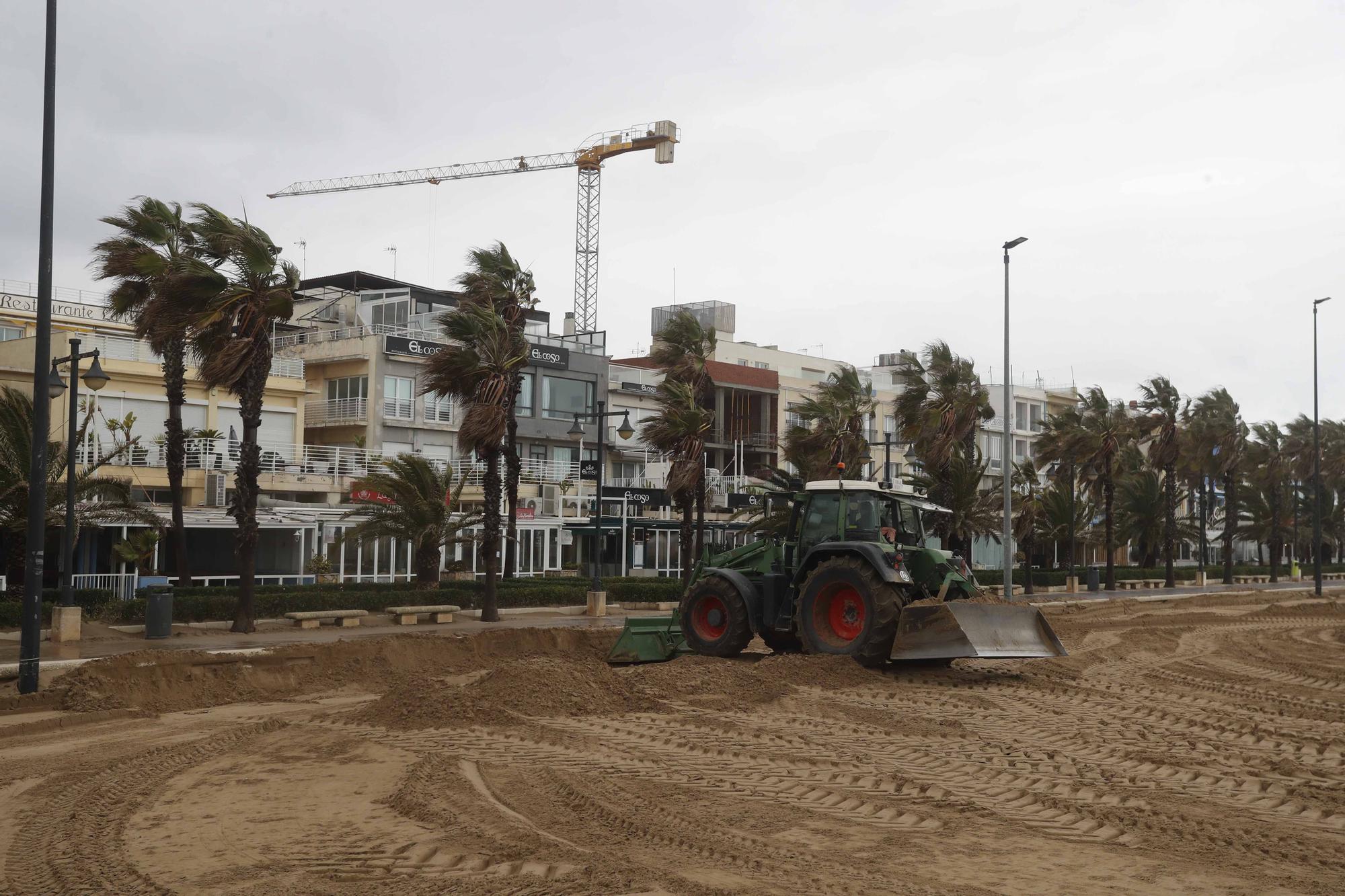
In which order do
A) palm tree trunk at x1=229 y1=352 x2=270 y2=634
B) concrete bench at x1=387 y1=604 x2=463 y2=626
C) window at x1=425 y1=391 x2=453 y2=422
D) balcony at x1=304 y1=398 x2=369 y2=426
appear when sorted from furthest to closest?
window at x1=425 y1=391 x2=453 y2=422, balcony at x1=304 y1=398 x2=369 y2=426, concrete bench at x1=387 y1=604 x2=463 y2=626, palm tree trunk at x1=229 y1=352 x2=270 y2=634

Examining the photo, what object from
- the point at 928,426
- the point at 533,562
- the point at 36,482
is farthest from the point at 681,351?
the point at 36,482

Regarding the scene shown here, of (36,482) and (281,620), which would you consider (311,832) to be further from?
(281,620)

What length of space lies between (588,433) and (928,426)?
18794 mm

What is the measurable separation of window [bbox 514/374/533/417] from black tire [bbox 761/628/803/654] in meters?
33.6

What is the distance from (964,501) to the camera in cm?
4216

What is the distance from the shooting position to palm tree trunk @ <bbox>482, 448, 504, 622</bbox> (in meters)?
28.7

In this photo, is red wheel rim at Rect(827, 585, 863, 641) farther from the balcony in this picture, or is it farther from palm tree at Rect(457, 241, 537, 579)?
the balcony

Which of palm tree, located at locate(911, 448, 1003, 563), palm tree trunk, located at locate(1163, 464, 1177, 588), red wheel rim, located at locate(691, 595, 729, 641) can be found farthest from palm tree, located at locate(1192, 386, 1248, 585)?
red wheel rim, located at locate(691, 595, 729, 641)

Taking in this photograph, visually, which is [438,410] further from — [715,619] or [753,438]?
[715,619]

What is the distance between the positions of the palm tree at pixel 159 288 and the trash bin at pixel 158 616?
5106 mm

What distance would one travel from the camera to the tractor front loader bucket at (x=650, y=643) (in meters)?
17.1

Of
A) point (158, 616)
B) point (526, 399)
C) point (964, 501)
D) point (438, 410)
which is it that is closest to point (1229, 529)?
point (964, 501)

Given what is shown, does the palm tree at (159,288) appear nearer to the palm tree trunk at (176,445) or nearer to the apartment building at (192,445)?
the palm tree trunk at (176,445)

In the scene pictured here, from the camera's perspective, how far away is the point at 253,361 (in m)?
23.5
